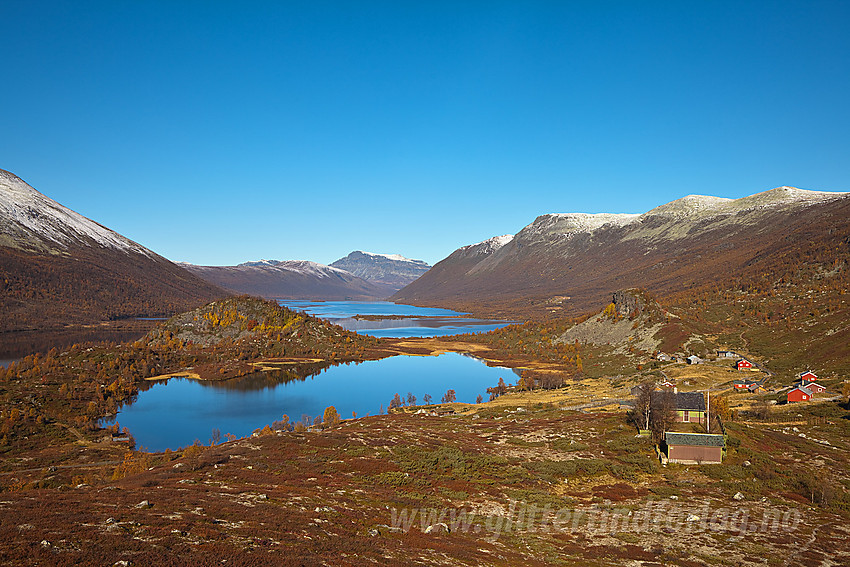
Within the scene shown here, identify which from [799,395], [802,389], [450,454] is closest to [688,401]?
[799,395]

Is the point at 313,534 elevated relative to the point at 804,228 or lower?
lower

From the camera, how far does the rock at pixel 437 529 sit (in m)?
27.0

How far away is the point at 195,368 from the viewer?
412 ft

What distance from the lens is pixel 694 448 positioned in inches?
1597

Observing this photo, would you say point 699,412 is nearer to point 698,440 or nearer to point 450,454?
point 698,440

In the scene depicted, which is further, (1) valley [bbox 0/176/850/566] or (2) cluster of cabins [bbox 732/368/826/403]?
(2) cluster of cabins [bbox 732/368/826/403]

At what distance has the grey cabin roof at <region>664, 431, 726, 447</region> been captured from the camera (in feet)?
132

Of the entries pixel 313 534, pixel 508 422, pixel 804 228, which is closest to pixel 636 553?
pixel 313 534

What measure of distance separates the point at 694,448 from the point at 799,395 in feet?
107

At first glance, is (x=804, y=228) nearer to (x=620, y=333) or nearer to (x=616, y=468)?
(x=620, y=333)

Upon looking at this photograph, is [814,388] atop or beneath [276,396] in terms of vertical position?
atop

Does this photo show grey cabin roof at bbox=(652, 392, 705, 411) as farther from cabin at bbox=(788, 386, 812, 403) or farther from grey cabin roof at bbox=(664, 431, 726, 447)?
cabin at bbox=(788, 386, 812, 403)

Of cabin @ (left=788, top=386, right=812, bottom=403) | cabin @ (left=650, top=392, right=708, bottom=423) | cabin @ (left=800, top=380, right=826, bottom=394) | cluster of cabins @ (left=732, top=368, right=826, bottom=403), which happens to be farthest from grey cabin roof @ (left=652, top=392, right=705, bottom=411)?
cabin @ (left=800, top=380, right=826, bottom=394)

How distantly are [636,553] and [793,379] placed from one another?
67245 millimetres
